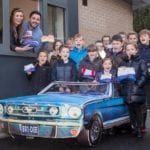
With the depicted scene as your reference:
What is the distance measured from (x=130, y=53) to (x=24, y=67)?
2.64 m

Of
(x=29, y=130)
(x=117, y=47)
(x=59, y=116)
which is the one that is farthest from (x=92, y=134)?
(x=117, y=47)

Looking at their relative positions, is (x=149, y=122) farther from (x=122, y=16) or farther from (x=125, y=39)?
(x=122, y=16)

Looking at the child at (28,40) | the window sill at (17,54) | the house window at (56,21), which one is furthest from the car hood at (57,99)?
the house window at (56,21)

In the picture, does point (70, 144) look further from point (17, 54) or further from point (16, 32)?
point (16, 32)

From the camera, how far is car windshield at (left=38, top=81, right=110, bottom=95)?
10.2 meters

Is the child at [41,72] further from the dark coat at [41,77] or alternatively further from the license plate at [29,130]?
the license plate at [29,130]

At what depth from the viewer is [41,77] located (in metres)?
11.4

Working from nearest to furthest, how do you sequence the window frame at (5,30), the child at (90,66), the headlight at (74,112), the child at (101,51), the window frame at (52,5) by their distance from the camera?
the headlight at (74,112) → the child at (90,66) → the child at (101,51) → the window frame at (5,30) → the window frame at (52,5)

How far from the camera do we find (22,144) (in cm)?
951

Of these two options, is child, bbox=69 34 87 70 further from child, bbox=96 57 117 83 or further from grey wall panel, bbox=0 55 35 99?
grey wall panel, bbox=0 55 35 99

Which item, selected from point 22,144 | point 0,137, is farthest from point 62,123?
point 0,137

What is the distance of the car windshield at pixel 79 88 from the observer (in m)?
10.2

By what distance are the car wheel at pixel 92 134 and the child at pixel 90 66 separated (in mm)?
1637

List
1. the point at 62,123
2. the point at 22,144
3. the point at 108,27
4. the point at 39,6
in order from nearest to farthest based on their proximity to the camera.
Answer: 1. the point at 62,123
2. the point at 22,144
3. the point at 39,6
4. the point at 108,27
